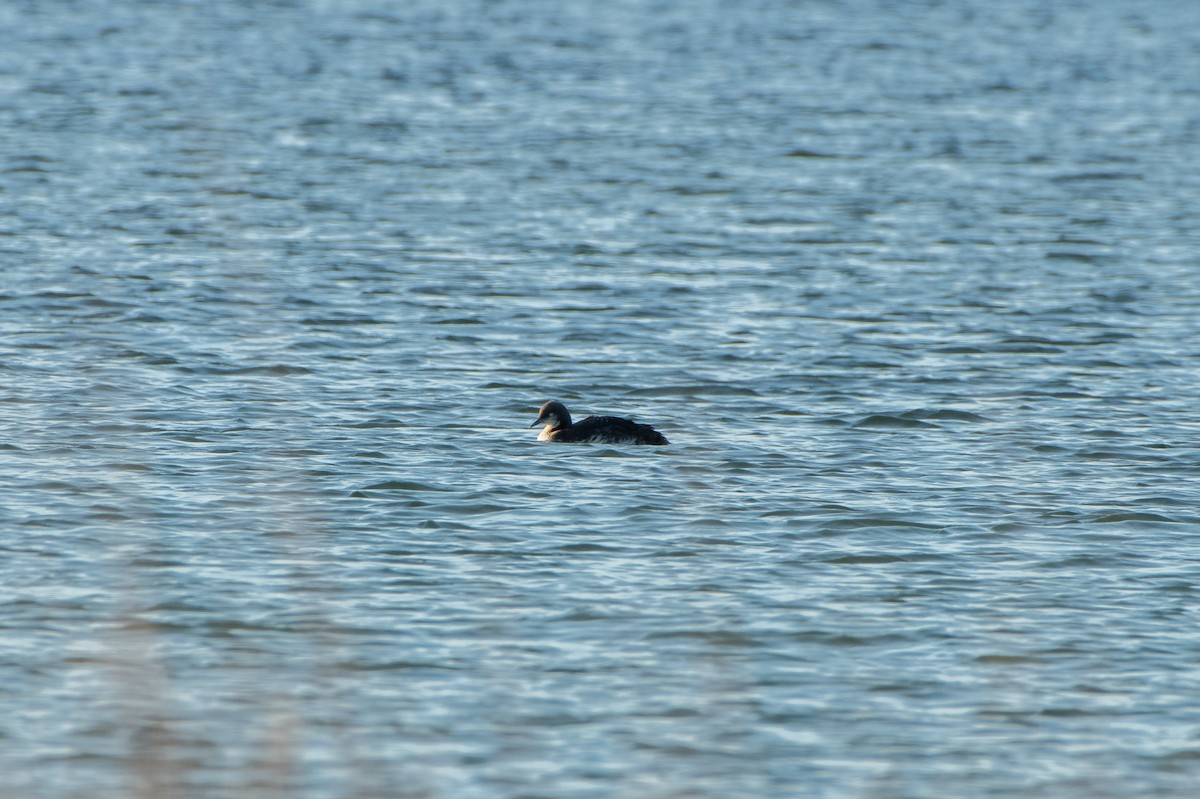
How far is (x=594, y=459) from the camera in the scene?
16.0 m

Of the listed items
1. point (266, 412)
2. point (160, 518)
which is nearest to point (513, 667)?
point (160, 518)

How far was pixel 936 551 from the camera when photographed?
536 inches

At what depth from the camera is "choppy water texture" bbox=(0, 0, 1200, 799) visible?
10.1 metres

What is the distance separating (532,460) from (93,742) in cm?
655

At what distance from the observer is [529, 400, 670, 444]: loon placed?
1600cm

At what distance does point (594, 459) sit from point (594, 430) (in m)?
0.24

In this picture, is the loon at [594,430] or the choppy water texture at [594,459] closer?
the choppy water texture at [594,459]

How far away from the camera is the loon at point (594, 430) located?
16000 millimetres

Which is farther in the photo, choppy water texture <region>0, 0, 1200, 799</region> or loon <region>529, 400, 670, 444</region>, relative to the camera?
loon <region>529, 400, 670, 444</region>

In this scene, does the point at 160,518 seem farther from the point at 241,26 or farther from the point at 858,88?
the point at 241,26

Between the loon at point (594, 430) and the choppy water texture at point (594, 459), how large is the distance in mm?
163

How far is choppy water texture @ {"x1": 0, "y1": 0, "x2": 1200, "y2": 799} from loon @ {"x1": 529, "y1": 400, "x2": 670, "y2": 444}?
6.4 inches

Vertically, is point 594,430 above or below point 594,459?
above

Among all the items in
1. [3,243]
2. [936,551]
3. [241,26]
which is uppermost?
[241,26]
